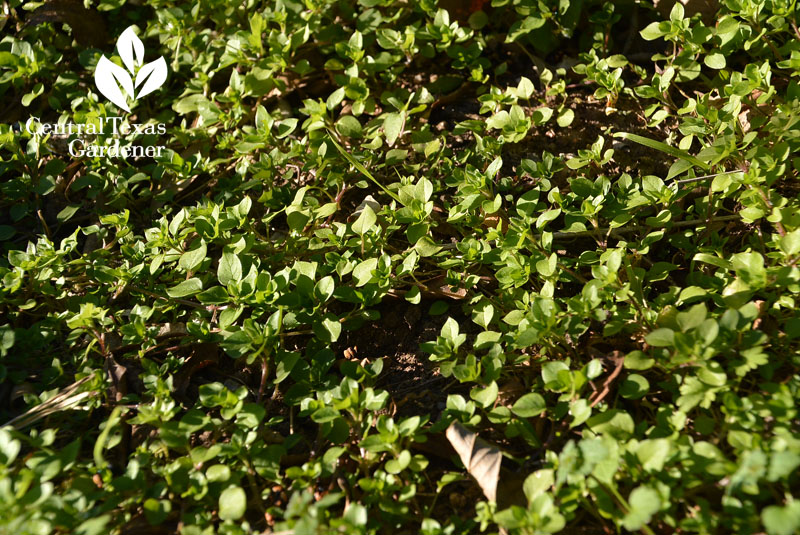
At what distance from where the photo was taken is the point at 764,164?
230 cm

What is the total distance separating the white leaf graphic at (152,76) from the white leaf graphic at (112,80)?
5 cm

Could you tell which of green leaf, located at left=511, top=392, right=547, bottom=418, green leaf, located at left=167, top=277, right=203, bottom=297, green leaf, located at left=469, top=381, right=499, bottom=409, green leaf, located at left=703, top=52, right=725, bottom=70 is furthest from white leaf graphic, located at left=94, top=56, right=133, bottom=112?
green leaf, located at left=703, top=52, right=725, bottom=70

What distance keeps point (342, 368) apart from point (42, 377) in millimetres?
1031

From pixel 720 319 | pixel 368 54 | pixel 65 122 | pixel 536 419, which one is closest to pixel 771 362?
pixel 720 319

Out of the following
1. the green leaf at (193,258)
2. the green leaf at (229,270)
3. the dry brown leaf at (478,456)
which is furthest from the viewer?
the green leaf at (193,258)

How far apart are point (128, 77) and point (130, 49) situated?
169 millimetres

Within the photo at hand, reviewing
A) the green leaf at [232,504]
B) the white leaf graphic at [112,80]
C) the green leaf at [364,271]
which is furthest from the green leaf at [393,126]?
the green leaf at [232,504]

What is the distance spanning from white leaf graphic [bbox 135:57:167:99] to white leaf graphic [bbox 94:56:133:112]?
0.16ft

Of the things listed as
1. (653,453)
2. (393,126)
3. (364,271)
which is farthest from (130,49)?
(653,453)

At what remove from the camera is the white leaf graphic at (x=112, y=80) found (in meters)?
3.26

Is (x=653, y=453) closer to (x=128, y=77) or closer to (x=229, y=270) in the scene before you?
(x=229, y=270)

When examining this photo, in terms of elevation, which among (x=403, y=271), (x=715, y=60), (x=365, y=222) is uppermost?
(x=715, y=60)

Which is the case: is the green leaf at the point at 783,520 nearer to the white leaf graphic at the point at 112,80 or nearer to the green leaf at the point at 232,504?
the green leaf at the point at 232,504

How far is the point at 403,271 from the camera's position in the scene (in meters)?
2.36
